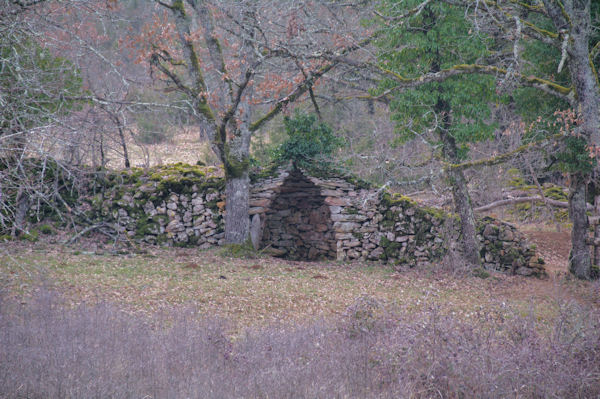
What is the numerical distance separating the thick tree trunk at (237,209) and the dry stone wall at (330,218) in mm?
573

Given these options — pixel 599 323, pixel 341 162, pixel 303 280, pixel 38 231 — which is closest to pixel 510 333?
pixel 599 323

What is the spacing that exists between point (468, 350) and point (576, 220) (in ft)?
25.6

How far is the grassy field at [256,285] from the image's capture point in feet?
24.5

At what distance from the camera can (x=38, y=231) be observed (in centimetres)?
1119

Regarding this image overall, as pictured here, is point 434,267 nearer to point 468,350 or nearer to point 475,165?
point 475,165

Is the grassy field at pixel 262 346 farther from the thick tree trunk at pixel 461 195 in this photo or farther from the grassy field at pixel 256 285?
the thick tree trunk at pixel 461 195

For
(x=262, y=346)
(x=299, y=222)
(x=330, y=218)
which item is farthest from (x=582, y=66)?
(x=262, y=346)

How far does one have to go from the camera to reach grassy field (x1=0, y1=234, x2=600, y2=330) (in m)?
7.47

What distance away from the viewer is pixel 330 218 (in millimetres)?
12852

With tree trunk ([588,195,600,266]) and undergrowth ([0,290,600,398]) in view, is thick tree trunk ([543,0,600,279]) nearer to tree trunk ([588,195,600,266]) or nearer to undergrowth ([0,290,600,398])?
tree trunk ([588,195,600,266])

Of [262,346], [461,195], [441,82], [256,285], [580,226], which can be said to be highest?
[441,82]

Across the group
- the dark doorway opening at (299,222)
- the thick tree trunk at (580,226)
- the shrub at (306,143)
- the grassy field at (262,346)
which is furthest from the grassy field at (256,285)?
the shrub at (306,143)

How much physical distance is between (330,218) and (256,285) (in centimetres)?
435

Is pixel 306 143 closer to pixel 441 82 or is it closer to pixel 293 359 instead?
pixel 441 82
